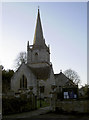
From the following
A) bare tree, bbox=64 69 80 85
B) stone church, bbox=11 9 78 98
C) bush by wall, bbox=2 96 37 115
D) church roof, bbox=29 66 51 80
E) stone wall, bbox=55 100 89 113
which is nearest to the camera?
bush by wall, bbox=2 96 37 115

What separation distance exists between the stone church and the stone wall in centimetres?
1760

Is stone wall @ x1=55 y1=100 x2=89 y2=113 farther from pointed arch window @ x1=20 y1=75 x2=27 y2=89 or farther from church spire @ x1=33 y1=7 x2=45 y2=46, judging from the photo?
church spire @ x1=33 y1=7 x2=45 y2=46

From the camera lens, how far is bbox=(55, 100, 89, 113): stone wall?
11.9 m

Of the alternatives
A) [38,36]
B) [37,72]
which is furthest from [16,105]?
[38,36]

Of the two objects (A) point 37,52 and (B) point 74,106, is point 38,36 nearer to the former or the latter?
(A) point 37,52

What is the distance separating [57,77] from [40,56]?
782cm

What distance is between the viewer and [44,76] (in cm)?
3269

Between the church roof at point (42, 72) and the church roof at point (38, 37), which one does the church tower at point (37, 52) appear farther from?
the church roof at point (42, 72)

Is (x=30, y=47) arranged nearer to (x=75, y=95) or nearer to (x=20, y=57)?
(x=20, y=57)

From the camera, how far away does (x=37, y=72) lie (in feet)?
113

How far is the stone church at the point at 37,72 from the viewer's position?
31.8m

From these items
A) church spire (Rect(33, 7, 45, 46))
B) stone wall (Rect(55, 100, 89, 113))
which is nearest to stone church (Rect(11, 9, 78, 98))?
church spire (Rect(33, 7, 45, 46))

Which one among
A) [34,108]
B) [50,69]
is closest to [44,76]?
[50,69]

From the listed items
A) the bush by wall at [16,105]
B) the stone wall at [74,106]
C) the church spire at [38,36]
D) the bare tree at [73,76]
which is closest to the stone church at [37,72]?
the church spire at [38,36]
